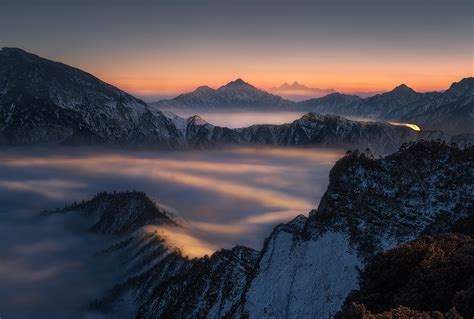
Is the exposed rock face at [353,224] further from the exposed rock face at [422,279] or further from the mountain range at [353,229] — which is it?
the exposed rock face at [422,279]

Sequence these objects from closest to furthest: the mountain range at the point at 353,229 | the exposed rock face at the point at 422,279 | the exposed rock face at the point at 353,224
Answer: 1. the exposed rock face at the point at 422,279
2. the mountain range at the point at 353,229
3. the exposed rock face at the point at 353,224

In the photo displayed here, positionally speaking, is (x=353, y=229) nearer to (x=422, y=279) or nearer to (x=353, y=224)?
(x=353, y=224)

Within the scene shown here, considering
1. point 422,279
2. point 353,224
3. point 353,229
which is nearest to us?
point 422,279

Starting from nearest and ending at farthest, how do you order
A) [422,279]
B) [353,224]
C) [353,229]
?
[422,279] < [353,229] < [353,224]

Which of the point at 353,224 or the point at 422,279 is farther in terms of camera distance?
the point at 353,224

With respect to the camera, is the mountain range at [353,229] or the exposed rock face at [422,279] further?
the mountain range at [353,229]

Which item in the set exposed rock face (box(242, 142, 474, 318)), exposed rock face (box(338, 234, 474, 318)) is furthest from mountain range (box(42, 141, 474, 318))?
exposed rock face (box(338, 234, 474, 318))

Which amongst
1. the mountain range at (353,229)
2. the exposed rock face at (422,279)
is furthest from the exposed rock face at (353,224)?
the exposed rock face at (422,279)

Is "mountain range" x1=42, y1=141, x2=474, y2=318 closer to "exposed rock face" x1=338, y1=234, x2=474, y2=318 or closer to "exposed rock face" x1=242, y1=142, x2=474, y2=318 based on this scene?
"exposed rock face" x1=242, y1=142, x2=474, y2=318

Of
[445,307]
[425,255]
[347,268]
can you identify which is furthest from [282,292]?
[445,307]

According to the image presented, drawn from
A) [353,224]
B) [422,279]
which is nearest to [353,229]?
[353,224]

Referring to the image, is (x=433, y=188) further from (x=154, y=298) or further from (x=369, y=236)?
(x=154, y=298)
